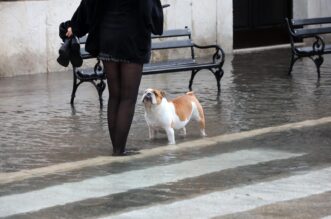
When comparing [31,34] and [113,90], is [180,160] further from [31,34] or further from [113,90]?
[31,34]

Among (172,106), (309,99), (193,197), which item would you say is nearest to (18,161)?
(172,106)

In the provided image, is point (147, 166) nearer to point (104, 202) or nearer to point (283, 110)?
point (104, 202)

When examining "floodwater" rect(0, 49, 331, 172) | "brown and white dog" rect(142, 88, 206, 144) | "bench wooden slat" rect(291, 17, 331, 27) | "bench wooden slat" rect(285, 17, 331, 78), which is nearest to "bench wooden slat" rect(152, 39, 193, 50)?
"floodwater" rect(0, 49, 331, 172)

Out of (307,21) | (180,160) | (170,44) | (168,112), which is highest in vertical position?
(307,21)

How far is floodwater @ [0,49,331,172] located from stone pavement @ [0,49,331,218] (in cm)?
2

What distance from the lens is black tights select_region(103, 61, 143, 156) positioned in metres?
8.50

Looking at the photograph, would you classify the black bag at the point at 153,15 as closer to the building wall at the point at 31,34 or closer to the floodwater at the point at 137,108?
the floodwater at the point at 137,108

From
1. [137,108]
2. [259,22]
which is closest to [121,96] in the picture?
[137,108]

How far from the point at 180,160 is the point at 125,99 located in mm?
744

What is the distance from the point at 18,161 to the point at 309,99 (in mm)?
4543

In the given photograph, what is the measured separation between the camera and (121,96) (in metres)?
8.61

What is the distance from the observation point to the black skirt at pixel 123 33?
27.3ft

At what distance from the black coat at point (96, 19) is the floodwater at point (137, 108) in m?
1.07

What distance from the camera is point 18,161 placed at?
853 cm
